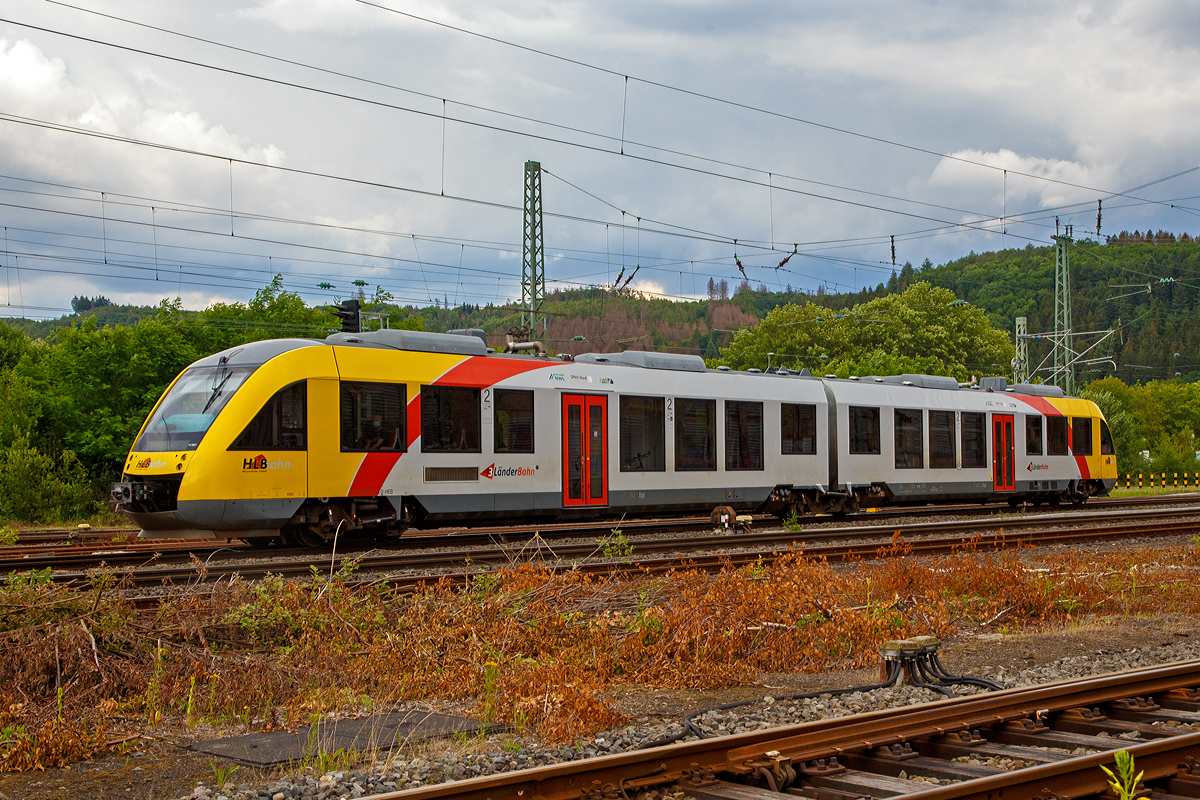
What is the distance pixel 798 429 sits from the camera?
→ 2109cm

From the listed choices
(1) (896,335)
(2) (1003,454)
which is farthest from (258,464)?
(1) (896,335)

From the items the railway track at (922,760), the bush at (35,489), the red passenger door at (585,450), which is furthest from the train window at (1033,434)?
the bush at (35,489)

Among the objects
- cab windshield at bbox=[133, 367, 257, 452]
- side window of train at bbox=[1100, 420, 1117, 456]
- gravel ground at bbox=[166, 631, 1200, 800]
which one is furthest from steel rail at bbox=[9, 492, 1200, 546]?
gravel ground at bbox=[166, 631, 1200, 800]

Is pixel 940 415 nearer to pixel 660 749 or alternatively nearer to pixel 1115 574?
pixel 1115 574

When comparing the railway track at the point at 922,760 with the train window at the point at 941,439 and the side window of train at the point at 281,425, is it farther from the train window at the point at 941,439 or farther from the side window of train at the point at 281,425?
the train window at the point at 941,439

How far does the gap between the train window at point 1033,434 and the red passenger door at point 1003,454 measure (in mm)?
785

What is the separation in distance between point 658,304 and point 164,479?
63601mm

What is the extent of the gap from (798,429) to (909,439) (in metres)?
3.86

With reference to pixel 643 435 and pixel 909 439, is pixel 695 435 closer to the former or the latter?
pixel 643 435

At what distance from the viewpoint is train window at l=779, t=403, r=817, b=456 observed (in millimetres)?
20844

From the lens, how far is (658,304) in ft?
249

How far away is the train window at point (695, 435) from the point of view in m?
19.0

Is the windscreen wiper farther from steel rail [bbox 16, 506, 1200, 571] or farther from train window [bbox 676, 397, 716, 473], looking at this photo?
train window [bbox 676, 397, 716, 473]

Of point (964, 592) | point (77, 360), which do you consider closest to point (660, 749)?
point (964, 592)
